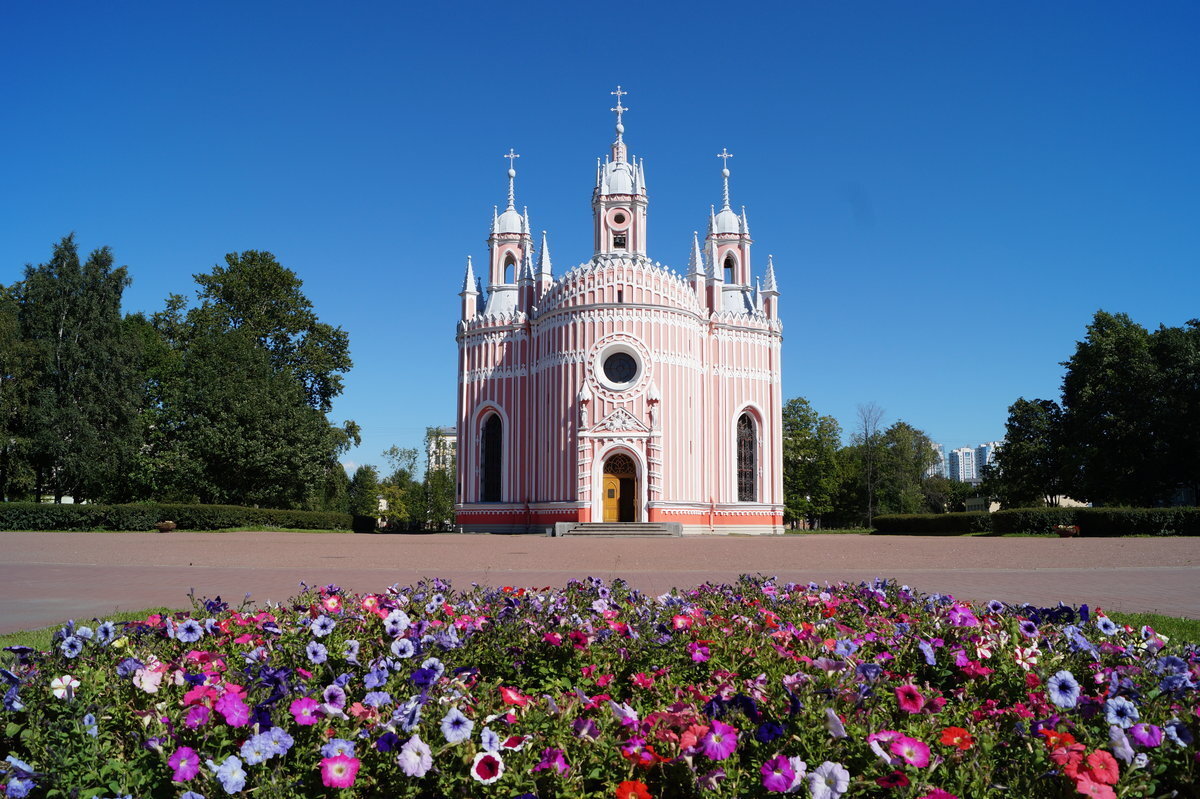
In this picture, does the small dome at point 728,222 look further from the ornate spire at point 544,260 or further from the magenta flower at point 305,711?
the magenta flower at point 305,711

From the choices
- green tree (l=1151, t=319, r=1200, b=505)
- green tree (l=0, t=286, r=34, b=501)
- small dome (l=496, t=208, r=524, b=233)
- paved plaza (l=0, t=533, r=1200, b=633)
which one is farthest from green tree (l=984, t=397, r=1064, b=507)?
green tree (l=0, t=286, r=34, b=501)

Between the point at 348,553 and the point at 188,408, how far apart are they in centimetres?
2884

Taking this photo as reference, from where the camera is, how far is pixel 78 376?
143ft

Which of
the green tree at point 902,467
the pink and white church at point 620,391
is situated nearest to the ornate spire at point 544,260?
the pink and white church at point 620,391

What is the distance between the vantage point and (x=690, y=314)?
44.8 metres

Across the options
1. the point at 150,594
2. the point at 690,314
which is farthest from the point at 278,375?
the point at 150,594

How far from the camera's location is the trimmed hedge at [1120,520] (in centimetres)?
2969

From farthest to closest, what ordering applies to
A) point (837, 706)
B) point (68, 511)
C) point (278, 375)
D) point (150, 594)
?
point (278, 375) → point (68, 511) → point (150, 594) → point (837, 706)

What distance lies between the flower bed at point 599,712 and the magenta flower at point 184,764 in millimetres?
14

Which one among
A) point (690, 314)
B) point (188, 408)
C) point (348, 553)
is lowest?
point (348, 553)

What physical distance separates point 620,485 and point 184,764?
1577 inches

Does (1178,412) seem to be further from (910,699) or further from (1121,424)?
(910,699)

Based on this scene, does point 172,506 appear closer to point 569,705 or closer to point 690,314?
point 690,314

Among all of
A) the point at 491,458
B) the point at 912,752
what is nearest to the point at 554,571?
the point at 912,752
